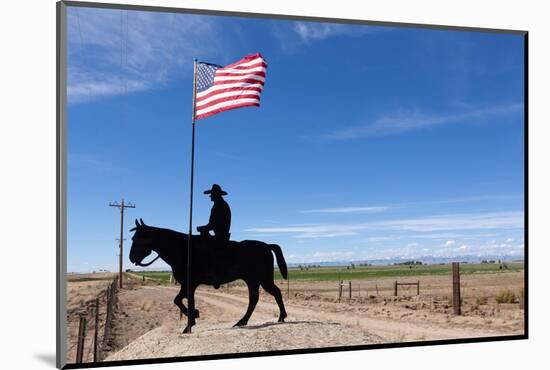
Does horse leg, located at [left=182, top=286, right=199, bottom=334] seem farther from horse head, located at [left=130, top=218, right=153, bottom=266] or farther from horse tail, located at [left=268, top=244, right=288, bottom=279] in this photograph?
horse tail, located at [left=268, top=244, right=288, bottom=279]

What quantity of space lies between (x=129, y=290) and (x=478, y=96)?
5553 millimetres

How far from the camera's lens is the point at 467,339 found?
9539 millimetres

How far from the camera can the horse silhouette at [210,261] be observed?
27.5ft

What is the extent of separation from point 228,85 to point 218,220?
5.48 feet

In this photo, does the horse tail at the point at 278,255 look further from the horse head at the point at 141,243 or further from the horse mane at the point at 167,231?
the horse head at the point at 141,243

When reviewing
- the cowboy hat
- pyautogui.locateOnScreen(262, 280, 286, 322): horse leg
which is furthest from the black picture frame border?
the cowboy hat

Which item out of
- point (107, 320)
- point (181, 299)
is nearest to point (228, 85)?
point (181, 299)

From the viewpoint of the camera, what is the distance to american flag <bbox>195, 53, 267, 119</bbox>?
850cm

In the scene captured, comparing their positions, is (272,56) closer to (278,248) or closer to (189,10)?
(189,10)

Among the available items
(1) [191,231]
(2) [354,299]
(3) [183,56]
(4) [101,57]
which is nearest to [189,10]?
(3) [183,56]

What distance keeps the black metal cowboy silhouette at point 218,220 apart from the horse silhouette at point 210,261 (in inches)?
4.4

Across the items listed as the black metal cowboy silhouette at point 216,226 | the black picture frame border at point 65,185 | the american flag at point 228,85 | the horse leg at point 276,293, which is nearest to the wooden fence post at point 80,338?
the black picture frame border at point 65,185

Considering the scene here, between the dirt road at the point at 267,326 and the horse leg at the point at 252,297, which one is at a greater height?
the horse leg at the point at 252,297

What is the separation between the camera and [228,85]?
28.0 feet
